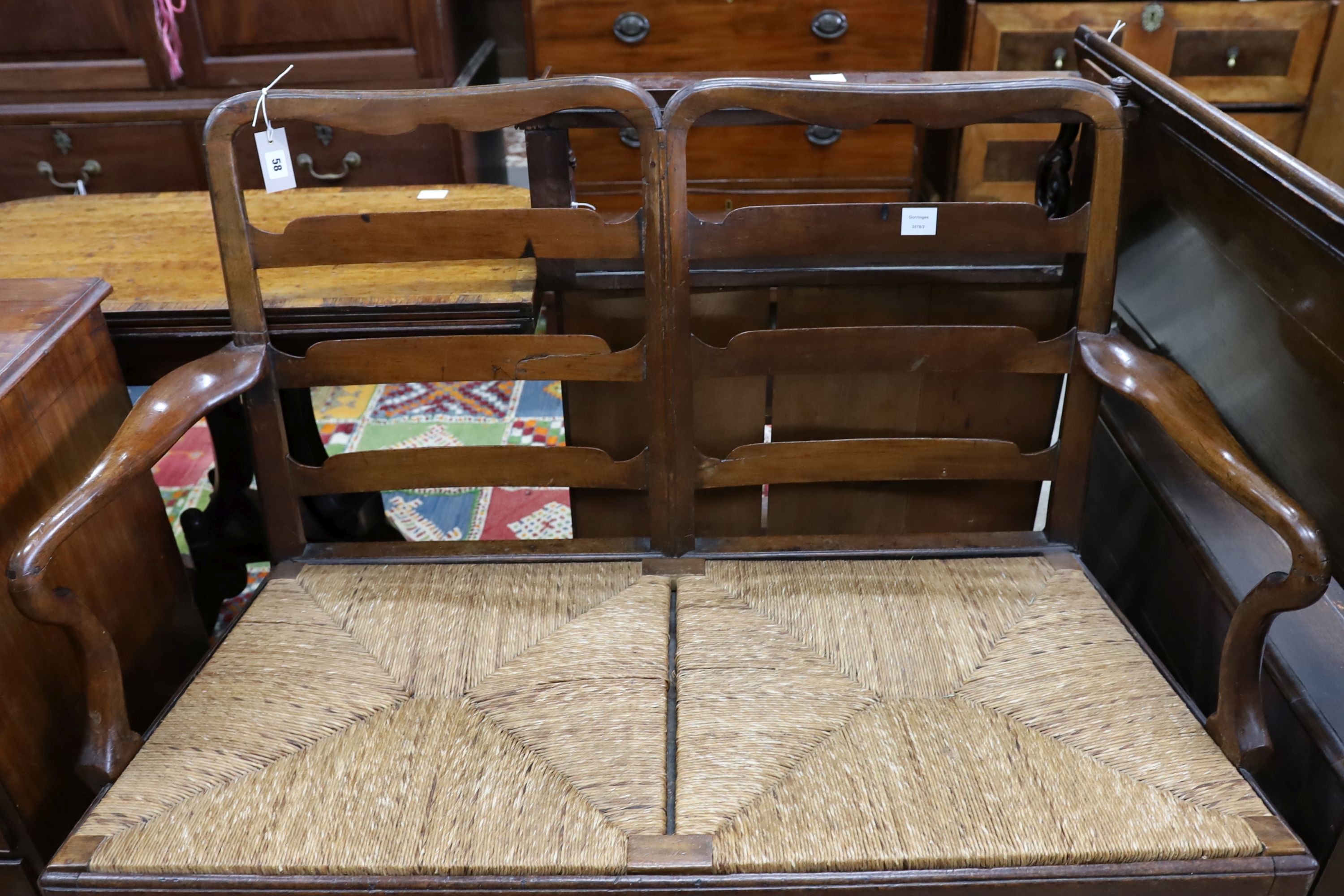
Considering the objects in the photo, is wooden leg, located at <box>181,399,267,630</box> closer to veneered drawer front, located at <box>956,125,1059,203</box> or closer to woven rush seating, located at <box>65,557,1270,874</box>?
woven rush seating, located at <box>65,557,1270,874</box>

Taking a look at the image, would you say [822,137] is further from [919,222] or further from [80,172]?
[80,172]

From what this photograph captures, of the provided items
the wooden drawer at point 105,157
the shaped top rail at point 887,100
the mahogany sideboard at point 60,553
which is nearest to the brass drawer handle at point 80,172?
the wooden drawer at point 105,157

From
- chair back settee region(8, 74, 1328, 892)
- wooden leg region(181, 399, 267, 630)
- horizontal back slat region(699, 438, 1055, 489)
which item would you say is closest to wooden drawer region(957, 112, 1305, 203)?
chair back settee region(8, 74, 1328, 892)

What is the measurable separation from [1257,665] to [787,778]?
19.2 inches

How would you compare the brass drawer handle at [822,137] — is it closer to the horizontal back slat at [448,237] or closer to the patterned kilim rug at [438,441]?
the patterned kilim rug at [438,441]

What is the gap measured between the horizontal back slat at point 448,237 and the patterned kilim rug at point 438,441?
3.17 feet

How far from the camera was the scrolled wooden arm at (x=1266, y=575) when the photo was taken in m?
0.97

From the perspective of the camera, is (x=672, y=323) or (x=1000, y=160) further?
(x=1000, y=160)

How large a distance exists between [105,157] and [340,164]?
60cm

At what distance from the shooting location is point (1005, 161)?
2596mm

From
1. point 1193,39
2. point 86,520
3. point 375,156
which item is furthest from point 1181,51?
point 86,520

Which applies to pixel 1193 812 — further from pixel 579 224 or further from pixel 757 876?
pixel 579 224

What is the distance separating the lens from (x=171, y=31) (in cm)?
248

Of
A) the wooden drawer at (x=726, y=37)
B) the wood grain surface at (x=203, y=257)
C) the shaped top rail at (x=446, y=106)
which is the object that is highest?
the shaped top rail at (x=446, y=106)
